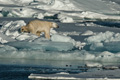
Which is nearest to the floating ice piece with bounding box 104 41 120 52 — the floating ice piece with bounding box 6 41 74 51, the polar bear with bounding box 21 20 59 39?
the floating ice piece with bounding box 6 41 74 51

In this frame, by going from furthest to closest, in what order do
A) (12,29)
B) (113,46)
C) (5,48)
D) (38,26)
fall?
(12,29) < (38,26) < (113,46) < (5,48)

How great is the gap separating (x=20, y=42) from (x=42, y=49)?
75 cm

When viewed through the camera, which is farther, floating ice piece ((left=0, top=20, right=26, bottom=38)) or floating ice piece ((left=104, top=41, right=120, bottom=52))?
floating ice piece ((left=0, top=20, right=26, bottom=38))

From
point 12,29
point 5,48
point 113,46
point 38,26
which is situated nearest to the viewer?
point 5,48

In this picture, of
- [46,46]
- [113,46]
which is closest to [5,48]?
[46,46]

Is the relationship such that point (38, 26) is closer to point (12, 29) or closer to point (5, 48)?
point (12, 29)

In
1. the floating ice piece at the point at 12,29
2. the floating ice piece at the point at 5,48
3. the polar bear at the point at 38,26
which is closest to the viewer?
the floating ice piece at the point at 5,48

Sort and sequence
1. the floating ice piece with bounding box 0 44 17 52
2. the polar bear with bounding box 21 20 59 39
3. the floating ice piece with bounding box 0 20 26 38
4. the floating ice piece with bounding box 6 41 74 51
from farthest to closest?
the floating ice piece with bounding box 0 20 26 38
the polar bear with bounding box 21 20 59 39
the floating ice piece with bounding box 6 41 74 51
the floating ice piece with bounding box 0 44 17 52

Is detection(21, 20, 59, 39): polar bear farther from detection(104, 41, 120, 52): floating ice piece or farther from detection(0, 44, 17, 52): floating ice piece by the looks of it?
detection(104, 41, 120, 52): floating ice piece

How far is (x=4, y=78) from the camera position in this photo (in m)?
10.1

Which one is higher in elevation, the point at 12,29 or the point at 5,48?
the point at 12,29

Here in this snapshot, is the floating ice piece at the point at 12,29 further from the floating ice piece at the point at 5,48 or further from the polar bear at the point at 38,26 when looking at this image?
the floating ice piece at the point at 5,48

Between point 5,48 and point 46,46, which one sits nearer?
point 5,48

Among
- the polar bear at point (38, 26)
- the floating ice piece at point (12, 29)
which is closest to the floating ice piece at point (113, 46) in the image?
the polar bear at point (38, 26)
